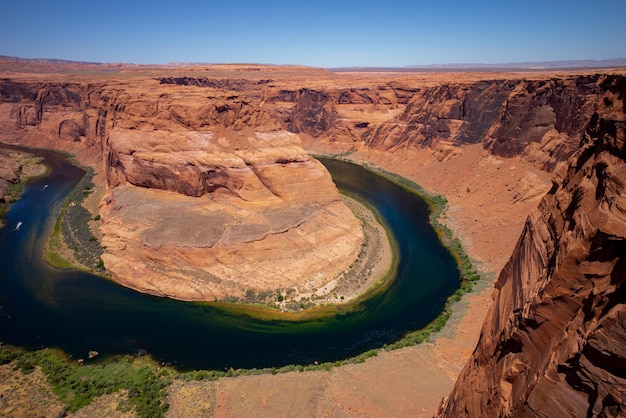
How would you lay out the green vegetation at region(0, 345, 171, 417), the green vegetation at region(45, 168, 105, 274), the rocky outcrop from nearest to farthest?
1. the green vegetation at region(0, 345, 171, 417)
2. the green vegetation at region(45, 168, 105, 274)
3. the rocky outcrop

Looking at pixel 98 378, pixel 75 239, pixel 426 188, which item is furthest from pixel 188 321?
pixel 426 188

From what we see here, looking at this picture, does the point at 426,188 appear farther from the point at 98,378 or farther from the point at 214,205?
the point at 98,378

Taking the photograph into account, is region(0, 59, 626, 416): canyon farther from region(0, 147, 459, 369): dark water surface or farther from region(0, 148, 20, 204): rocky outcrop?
region(0, 148, 20, 204): rocky outcrop

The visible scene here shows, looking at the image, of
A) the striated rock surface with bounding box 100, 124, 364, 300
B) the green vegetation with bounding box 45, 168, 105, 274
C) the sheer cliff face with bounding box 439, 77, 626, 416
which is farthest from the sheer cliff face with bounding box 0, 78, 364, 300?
the sheer cliff face with bounding box 439, 77, 626, 416

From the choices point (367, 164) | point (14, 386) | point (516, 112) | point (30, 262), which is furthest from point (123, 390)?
point (367, 164)

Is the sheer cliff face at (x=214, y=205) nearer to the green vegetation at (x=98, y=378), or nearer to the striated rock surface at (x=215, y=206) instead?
the striated rock surface at (x=215, y=206)
